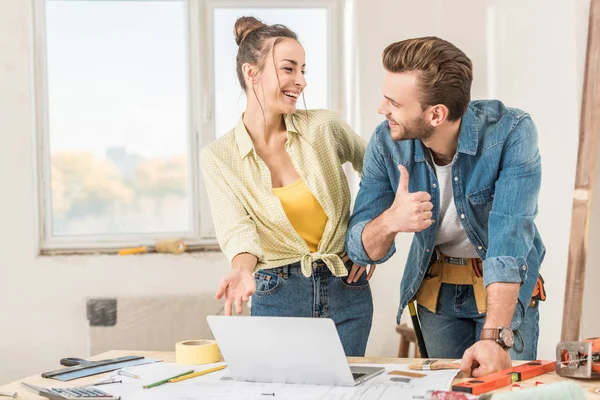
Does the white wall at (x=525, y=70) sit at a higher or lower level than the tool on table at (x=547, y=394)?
higher

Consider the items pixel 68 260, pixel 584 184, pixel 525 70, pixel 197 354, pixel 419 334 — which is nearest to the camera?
pixel 197 354

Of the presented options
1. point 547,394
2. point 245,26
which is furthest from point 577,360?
point 245,26

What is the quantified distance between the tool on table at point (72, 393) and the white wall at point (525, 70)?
6.04ft

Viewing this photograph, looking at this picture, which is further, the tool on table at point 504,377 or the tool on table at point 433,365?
the tool on table at point 433,365

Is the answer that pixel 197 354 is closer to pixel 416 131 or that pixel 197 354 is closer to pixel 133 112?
pixel 416 131

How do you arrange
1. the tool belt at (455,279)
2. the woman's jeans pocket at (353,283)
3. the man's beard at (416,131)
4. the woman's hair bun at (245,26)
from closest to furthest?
the man's beard at (416,131) → the tool belt at (455,279) → the woman's jeans pocket at (353,283) → the woman's hair bun at (245,26)

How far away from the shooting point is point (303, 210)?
2.08 metres

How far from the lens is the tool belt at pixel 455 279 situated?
1.96 m

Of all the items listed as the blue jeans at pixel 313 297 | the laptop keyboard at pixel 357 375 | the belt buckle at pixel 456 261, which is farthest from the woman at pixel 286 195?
the laptop keyboard at pixel 357 375

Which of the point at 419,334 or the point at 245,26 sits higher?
the point at 245,26

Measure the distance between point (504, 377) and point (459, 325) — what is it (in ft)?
1.98

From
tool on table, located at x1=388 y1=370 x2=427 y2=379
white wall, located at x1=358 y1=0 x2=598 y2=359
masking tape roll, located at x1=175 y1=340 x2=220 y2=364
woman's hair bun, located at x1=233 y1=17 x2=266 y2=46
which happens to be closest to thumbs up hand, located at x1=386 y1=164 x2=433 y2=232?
tool on table, located at x1=388 y1=370 x2=427 y2=379

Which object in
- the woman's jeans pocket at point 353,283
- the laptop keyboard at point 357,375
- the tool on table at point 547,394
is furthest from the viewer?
the woman's jeans pocket at point 353,283

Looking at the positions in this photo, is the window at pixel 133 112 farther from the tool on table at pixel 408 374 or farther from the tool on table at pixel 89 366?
the tool on table at pixel 408 374
